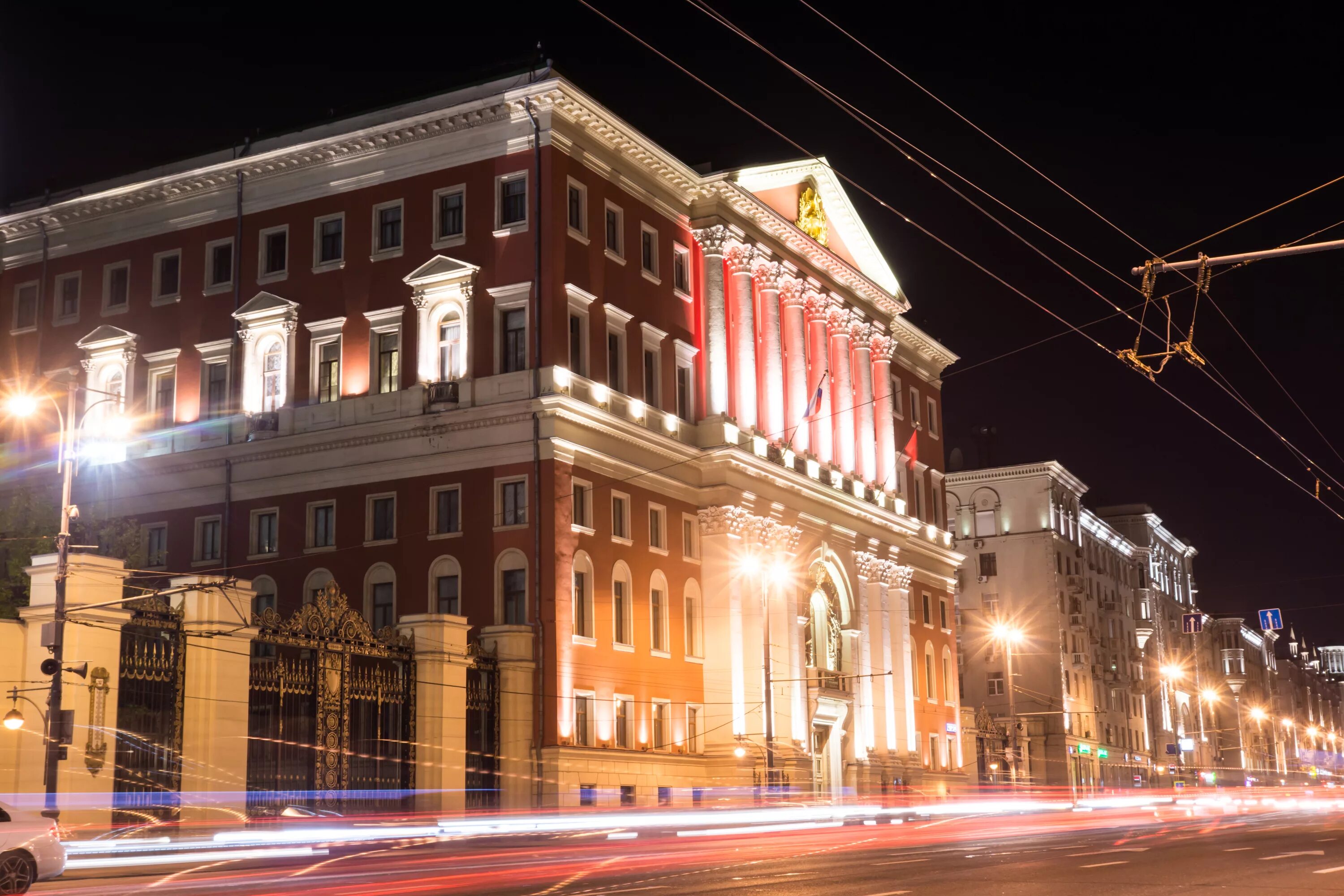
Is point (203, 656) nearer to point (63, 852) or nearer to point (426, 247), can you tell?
point (63, 852)

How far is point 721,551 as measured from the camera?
173 ft

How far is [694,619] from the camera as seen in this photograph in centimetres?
5222

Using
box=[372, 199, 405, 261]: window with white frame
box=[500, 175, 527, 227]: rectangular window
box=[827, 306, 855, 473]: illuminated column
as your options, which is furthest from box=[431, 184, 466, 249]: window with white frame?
box=[827, 306, 855, 473]: illuminated column

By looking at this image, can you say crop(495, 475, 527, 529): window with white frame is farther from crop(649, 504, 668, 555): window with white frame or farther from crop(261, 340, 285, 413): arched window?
crop(261, 340, 285, 413): arched window

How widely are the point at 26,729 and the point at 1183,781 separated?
99.8 m

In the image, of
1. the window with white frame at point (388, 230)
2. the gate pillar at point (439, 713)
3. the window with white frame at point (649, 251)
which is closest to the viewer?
the gate pillar at point (439, 713)

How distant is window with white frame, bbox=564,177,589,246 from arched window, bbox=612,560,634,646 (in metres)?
9.83

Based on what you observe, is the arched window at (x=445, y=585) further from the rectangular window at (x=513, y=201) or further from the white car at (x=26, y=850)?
the white car at (x=26, y=850)

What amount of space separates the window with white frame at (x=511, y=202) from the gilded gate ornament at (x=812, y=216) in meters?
15.0

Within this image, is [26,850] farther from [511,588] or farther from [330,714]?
[511,588]

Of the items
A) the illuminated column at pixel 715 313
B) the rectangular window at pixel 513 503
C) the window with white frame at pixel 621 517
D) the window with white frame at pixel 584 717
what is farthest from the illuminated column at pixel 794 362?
the window with white frame at pixel 584 717

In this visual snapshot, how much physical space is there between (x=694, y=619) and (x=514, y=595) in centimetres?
856

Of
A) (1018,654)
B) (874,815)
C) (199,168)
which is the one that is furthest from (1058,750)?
(199,168)

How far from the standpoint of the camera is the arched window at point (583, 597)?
46.0 m
